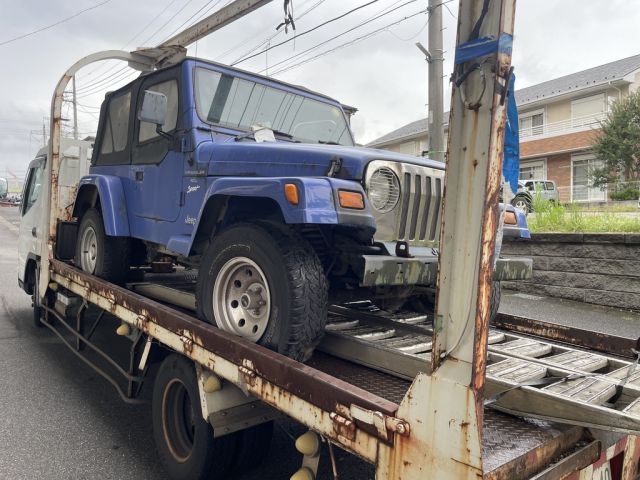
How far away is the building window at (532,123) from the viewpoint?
26297 millimetres

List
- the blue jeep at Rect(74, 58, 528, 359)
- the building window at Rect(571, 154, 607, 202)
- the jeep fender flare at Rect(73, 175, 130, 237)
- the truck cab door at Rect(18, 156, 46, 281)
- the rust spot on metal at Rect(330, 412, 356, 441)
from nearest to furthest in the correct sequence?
1. the rust spot on metal at Rect(330, 412, 356, 441)
2. the blue jeep at Rect(74, 58, 528, 359)
3. the jeep fender flare at Rect(73, 175, 130, 237)
4. the truck cab door at Rect(18, 156, 46, 281)
5. the building window at Rect(571, 154, 607, 202)

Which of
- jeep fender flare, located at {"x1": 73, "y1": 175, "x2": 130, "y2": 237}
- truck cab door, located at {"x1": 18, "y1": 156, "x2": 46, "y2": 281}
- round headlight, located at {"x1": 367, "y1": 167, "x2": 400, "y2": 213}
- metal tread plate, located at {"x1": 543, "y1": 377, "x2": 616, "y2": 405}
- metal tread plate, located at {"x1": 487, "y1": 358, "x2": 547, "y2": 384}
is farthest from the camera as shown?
truck cab door, located at {"x1": 18, "y1": 156, "x2": 46, "y2": 281}

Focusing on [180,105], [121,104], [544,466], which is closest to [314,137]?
[180,105]

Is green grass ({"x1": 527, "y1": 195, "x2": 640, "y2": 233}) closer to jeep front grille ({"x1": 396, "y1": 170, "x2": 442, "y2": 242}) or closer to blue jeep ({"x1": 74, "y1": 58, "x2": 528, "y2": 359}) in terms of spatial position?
blue jeep ({"x1": 74, "y1": 58, "x2": 528, "y2": 359})

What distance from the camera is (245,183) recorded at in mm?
2867

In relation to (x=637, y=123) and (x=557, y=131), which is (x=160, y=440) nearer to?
(x=637, y=123)

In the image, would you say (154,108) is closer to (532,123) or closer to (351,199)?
(351,199)

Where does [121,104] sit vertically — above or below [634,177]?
below

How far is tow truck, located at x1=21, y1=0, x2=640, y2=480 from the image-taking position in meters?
1.53

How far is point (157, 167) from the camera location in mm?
4160

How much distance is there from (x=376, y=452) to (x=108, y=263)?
3612 millimetres

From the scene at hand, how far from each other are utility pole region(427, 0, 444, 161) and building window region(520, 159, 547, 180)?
791 inches

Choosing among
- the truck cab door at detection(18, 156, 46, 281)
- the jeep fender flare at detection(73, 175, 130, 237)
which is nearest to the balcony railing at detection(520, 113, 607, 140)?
the truck cab door at detection(18, 156, 46, 281)

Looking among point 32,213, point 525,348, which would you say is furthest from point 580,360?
point 32,213
